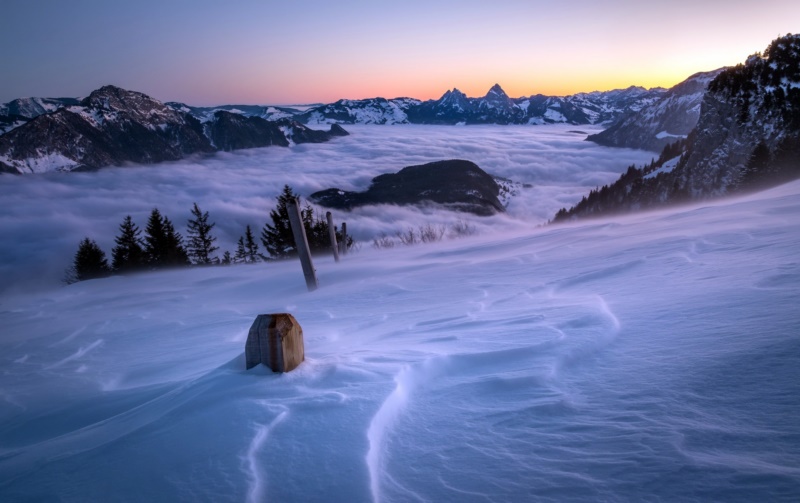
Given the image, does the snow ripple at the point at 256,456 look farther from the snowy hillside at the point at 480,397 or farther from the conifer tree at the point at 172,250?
the conifer tree at the point at 172,250

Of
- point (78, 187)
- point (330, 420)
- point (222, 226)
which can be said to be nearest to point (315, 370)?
point (330, 420)

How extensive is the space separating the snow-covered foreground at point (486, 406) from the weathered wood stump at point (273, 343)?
0.44 ft

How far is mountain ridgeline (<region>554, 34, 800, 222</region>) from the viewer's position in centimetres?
2642

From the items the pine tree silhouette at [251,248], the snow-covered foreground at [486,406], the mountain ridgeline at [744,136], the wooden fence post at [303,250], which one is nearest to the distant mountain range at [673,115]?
the mountain ridgeline at [744,136]

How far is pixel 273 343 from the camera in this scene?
2.67 m

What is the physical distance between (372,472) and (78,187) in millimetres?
234143

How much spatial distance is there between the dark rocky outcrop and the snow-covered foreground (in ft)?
354

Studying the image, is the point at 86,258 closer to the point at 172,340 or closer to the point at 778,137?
the point at 172,340

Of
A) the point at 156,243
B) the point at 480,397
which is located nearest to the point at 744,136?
the point at 480,397

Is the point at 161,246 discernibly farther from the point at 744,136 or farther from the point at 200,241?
the point at 744,136

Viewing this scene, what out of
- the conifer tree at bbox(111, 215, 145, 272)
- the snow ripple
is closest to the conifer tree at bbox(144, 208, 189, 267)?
the conifer tree at bbox(111, 215, 145, 272)

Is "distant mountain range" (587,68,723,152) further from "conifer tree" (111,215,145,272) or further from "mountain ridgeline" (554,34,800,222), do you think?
"conifer tree" (111,215,145,272)

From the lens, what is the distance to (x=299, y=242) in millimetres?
9531

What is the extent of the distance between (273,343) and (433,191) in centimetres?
12891
